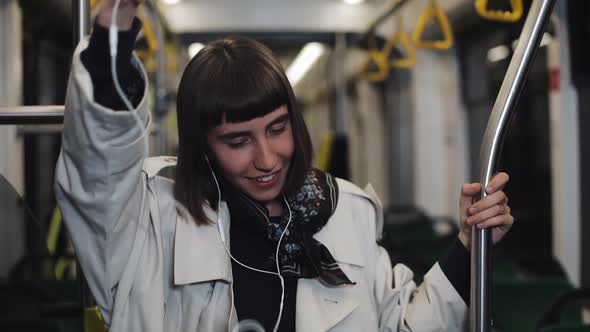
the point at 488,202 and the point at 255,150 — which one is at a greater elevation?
the point at 255,150

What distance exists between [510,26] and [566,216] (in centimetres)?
149

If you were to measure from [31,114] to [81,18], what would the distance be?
0.74 ft

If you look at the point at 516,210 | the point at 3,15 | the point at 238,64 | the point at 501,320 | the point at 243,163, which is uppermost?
the point at 3,15

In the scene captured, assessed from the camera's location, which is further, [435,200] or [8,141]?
[435,200]

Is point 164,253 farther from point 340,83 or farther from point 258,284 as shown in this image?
point 340,83

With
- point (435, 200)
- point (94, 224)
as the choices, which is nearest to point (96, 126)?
point (94, 224)

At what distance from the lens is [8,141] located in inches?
58.7

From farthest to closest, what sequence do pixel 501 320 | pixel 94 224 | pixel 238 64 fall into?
pixel 501 320 → pixel 238 64 → pixel 94 224

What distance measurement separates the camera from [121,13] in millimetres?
923

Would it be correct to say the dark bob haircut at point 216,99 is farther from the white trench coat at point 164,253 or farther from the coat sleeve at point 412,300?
the coat sleeve at point 412,300

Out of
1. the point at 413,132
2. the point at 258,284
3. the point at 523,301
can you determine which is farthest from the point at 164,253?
the point at 413,132

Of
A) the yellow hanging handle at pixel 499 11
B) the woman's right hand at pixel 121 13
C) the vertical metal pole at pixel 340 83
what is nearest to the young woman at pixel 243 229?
the woman's right hand at pixel 121 13

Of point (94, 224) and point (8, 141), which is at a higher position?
point (8, 141)

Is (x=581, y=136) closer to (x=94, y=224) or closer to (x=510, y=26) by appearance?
→ (x=510, y=26)
